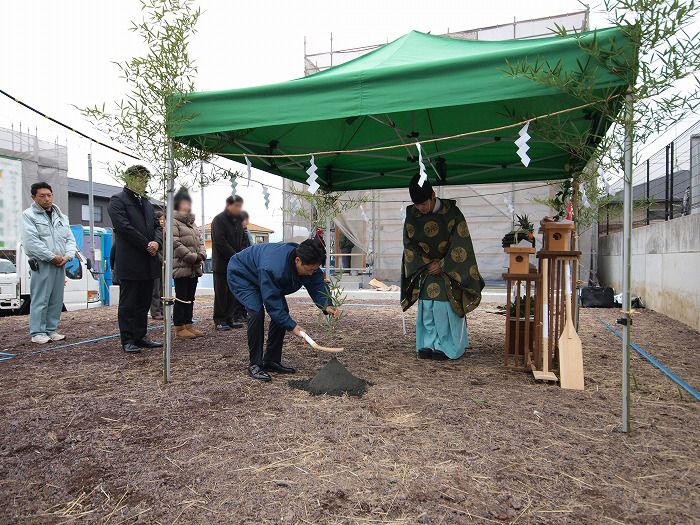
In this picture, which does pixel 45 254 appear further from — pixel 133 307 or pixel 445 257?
pixel 445 257

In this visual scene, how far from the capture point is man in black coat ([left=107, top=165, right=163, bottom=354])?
393cm

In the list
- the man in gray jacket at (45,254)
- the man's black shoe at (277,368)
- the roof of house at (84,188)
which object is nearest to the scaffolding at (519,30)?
the man in gray jacket at (45,254)

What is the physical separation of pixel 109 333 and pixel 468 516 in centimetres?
478

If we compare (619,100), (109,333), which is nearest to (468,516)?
(619,100)

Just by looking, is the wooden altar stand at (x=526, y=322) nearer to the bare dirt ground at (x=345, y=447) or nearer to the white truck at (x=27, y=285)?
the bare dirt ground at (x=345, y=447)

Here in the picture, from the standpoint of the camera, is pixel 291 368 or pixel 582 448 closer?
pixel 582 448

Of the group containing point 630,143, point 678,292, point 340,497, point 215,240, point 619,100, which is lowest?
point 340,497

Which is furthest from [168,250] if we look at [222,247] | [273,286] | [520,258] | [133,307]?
[520,258]

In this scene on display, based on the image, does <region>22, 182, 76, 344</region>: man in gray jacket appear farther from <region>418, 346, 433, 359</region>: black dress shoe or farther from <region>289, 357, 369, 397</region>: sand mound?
<region>418, 346, 433, 359</region>: black dress shoe

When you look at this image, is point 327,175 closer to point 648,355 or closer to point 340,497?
point 648,355

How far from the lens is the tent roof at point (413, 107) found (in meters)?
2.51

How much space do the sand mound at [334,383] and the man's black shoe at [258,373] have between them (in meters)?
0.20

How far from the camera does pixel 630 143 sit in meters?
2.22

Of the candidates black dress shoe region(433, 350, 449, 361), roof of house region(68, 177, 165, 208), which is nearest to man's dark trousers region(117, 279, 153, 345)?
black dress shoe region(433, 350, 449, 361)
